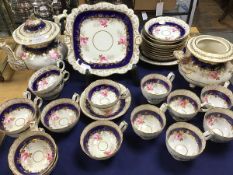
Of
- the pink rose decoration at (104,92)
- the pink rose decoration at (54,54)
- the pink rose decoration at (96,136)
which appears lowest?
the pink rose decoration at (96,136)

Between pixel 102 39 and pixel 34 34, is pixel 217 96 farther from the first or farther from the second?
pixel 34 34

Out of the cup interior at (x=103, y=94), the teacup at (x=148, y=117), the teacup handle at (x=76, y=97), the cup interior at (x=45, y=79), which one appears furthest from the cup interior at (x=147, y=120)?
the cup interior at (x=45, y=79)

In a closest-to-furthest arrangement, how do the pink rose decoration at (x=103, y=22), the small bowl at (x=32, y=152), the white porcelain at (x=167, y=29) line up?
1. the small bowl at (x=32, y=152)
2. the pink rose decoration at (x=103, y=22)
3. the white porcelain at (x=167, y=29)

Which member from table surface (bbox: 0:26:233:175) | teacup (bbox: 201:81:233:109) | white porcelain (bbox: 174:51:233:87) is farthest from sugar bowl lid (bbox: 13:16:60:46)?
teacup (bbox: 201:81:233:109)

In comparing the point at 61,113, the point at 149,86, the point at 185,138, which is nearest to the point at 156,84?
the point at 149,86

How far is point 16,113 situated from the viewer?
0.83 metres

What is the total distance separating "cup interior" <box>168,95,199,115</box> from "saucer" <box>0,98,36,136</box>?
479mm

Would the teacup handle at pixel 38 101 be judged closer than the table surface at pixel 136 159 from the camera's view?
No

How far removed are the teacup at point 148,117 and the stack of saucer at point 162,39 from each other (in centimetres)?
27

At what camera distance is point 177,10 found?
61.0 inches

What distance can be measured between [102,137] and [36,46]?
1.37ft

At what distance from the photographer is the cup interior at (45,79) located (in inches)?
35.2

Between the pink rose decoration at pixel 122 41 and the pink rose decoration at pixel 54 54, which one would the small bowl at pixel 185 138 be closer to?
the pink rose decoration at pixel 122 41

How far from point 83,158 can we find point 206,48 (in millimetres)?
588
